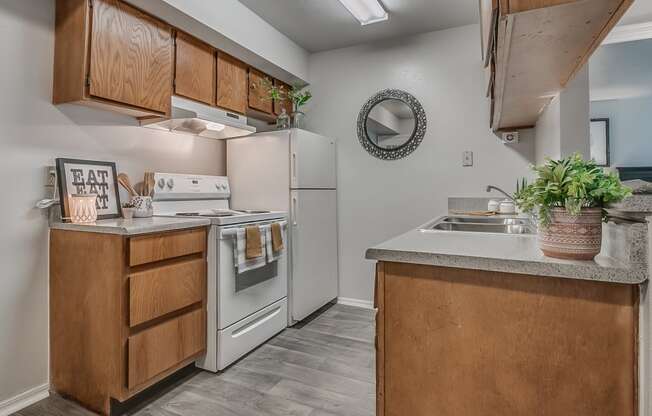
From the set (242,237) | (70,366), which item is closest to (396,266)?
(242,237)

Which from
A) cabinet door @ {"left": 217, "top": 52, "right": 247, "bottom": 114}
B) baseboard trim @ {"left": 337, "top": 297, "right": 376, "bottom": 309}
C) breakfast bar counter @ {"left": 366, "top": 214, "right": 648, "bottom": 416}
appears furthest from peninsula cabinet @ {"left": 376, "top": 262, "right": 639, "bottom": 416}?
baseboard trim @ {"left": 337, "top": 297, "right": 376, "bottom": 309}

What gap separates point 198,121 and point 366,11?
1436 millimetres

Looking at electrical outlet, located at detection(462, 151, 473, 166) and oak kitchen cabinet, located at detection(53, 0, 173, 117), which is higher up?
oak kitchen cabinet, located at detection(53, 0, 173, 117)

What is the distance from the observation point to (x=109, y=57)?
6.13 feet

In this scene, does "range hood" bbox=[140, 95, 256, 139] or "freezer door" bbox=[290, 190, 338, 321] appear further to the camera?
"freezer door" bbox=[290, 190, 338, 321]

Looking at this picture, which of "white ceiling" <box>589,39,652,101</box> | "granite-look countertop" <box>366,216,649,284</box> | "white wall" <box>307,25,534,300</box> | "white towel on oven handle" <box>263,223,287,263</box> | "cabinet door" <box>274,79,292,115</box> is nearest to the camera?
"granite-look countertop" <box>366,216,649,284</box>

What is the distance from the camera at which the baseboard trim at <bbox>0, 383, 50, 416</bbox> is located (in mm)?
1655

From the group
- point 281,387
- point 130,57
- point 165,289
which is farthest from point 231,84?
point 281,387

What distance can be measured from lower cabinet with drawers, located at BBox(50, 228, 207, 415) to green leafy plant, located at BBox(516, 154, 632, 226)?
1634 mm

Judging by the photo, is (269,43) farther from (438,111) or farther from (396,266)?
(396,266)

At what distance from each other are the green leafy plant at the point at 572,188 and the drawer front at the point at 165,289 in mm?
1649

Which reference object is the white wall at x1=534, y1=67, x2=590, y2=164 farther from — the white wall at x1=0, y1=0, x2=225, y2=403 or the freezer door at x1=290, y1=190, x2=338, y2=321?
the white wall at x1=0, y1=0, x2=225, y2=403

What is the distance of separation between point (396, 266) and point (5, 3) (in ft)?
7.10

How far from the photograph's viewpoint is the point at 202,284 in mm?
2057
